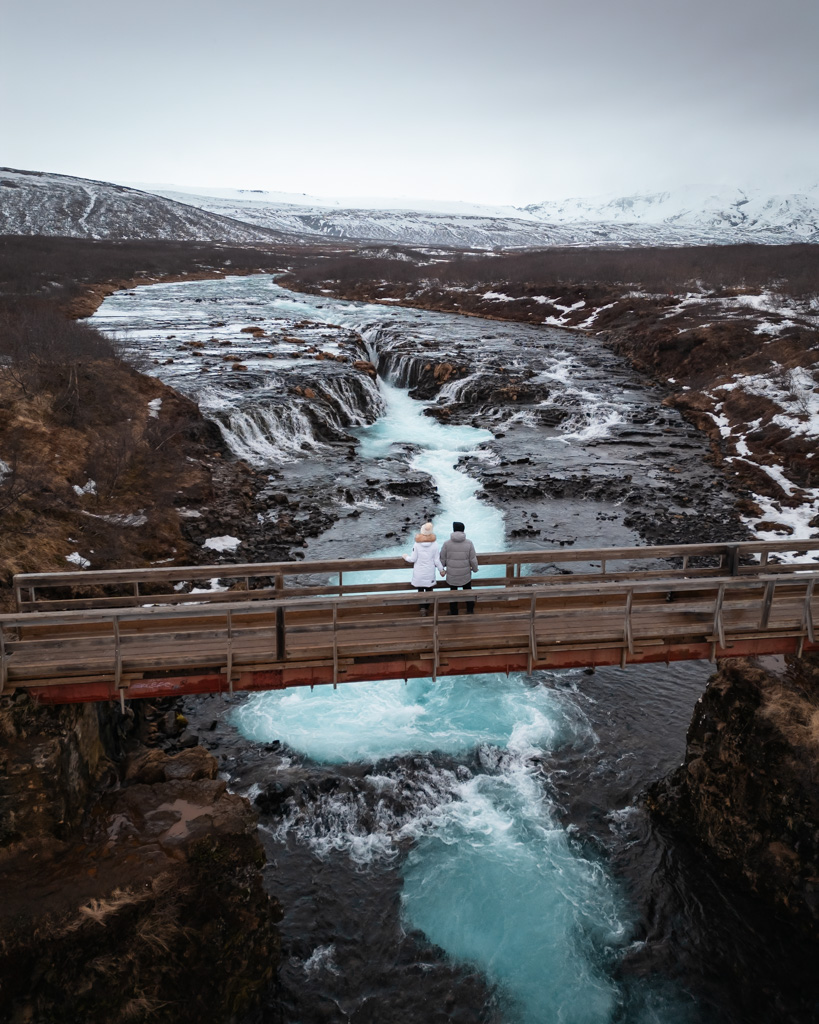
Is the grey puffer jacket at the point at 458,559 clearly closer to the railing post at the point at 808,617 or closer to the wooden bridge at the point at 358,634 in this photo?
the wooden bridge at the point at 358,634

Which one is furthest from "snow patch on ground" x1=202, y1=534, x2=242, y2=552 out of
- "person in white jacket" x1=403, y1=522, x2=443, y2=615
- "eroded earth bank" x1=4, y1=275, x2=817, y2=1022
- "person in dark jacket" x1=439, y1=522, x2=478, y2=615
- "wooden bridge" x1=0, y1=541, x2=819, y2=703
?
"person in dark jacket" x1=439, y1=522, x2=478, y2=615

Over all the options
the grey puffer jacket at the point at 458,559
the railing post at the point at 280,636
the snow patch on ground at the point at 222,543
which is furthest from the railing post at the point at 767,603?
the snow patch on ground at the point at 222,543

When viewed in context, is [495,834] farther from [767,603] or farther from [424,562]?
[767,603]

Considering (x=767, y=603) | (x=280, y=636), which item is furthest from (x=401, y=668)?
(x=767, y=603)

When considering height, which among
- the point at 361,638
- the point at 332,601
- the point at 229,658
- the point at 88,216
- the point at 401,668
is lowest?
the point at 401,668

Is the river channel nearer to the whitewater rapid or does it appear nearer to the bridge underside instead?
the whitewater rapid

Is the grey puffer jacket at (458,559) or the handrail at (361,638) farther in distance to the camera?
the grey puffer jacket at (458,559)
